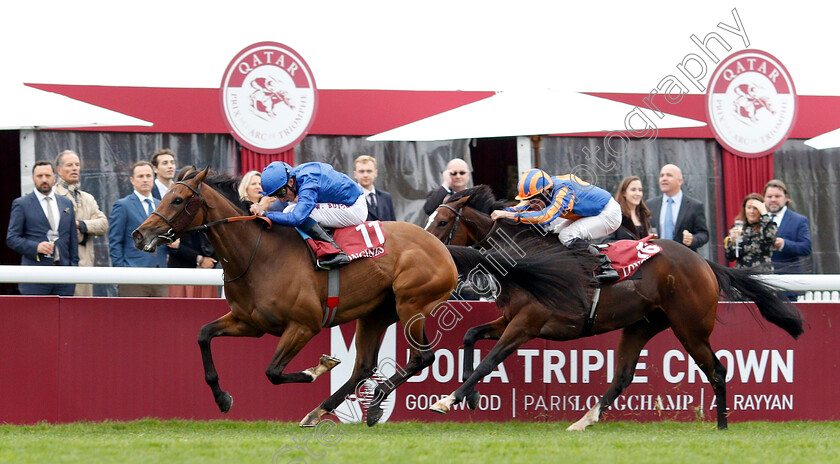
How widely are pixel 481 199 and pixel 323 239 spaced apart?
1.38 metres

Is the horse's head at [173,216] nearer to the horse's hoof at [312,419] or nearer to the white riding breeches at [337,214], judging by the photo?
the white riding breeches at [337,214]

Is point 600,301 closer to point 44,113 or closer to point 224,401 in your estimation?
point 224,401

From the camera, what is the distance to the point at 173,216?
19.6 feet

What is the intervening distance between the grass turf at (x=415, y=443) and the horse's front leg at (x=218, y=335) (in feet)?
0.74

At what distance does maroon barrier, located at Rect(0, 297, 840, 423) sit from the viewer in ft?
22.0

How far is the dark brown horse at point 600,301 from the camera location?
666cm

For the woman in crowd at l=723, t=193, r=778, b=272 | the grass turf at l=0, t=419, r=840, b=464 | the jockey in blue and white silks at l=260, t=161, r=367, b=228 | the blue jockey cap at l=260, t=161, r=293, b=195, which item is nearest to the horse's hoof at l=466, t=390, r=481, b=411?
the grass turf at l=0, t=419, r=840, b=464

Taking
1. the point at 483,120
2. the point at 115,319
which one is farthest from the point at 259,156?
the point at 115,319

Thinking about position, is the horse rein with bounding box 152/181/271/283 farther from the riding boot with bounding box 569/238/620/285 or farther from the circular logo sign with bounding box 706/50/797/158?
the circular logo sign with bounding box 706/50/797/158

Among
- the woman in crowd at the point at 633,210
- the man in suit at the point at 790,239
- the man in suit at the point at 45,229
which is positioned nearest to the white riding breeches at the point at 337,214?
the man in suit at the point at 45,229

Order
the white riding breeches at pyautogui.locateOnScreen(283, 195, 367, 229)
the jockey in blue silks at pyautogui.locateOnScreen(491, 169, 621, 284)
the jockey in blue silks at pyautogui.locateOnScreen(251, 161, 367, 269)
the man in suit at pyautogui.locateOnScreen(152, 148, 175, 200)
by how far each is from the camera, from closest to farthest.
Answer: the jockey in blue silks at pyautogui.locateOnScreen(251, 161, 367, 269) < the white riding breeches at pyautogui.locateOnScreen(283, 195, 367, 229) < the jockey in blue silks at pyautogui.locateOnScreen(491, 169, 621, 284) < the man in suit at pyautogui.locateOnScreen(152, 148, 175, 200)

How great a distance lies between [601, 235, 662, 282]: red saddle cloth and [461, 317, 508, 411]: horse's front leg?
841 mm

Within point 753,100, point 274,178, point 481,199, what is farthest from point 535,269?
point 753,100

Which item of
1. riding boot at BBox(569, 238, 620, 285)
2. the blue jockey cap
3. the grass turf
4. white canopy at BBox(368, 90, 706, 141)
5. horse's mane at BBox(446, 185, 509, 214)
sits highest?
white canopy at BBox(368, 90, 706, 141)
